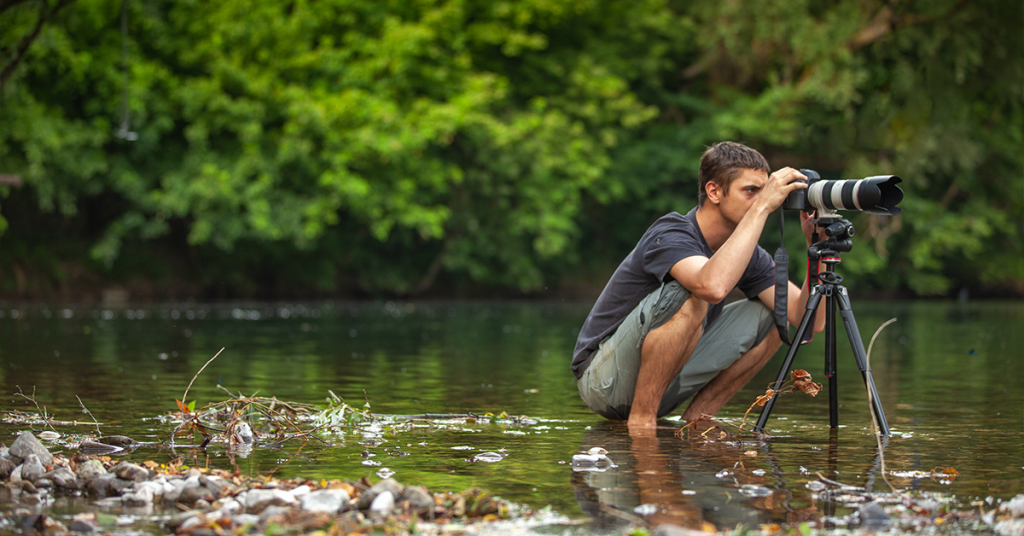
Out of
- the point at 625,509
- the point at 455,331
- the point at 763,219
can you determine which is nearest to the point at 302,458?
the point at 625,509

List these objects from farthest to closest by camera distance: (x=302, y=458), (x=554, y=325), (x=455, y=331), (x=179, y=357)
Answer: (x=554, y=325) → (x=455, y=331) → (x=179, y=357) → (x=302, y=458)

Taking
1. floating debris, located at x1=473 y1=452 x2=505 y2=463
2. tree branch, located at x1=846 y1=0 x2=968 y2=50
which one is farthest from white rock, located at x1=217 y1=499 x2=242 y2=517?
tree branch, located at x1=846 y1=0 x2=968 y2=50

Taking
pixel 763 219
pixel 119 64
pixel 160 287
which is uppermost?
pixel 119 64

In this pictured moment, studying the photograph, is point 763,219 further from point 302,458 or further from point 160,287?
point 160,287

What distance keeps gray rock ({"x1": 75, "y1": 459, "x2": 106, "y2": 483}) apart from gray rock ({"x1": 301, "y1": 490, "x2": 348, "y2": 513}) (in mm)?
733

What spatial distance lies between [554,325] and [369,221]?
9.01m

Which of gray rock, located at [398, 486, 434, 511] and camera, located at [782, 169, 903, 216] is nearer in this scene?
gray rock, located at [398, 486, 434, 511]

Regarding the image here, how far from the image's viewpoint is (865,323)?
15.8 meters

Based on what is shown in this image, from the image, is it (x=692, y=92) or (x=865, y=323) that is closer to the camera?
(x=865, y=323)

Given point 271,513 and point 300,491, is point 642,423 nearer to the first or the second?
point 300,491

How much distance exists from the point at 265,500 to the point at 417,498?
413 mm

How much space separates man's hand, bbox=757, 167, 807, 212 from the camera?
424 centimetres

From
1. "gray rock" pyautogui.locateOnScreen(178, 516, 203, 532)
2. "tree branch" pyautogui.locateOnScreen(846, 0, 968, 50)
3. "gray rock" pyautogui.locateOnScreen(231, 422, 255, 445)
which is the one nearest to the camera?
"gray rock" pyautogui.locateOnScreen(178, 516, 203, 532)

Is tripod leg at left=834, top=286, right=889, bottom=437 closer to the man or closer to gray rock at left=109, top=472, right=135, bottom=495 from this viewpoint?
the man
